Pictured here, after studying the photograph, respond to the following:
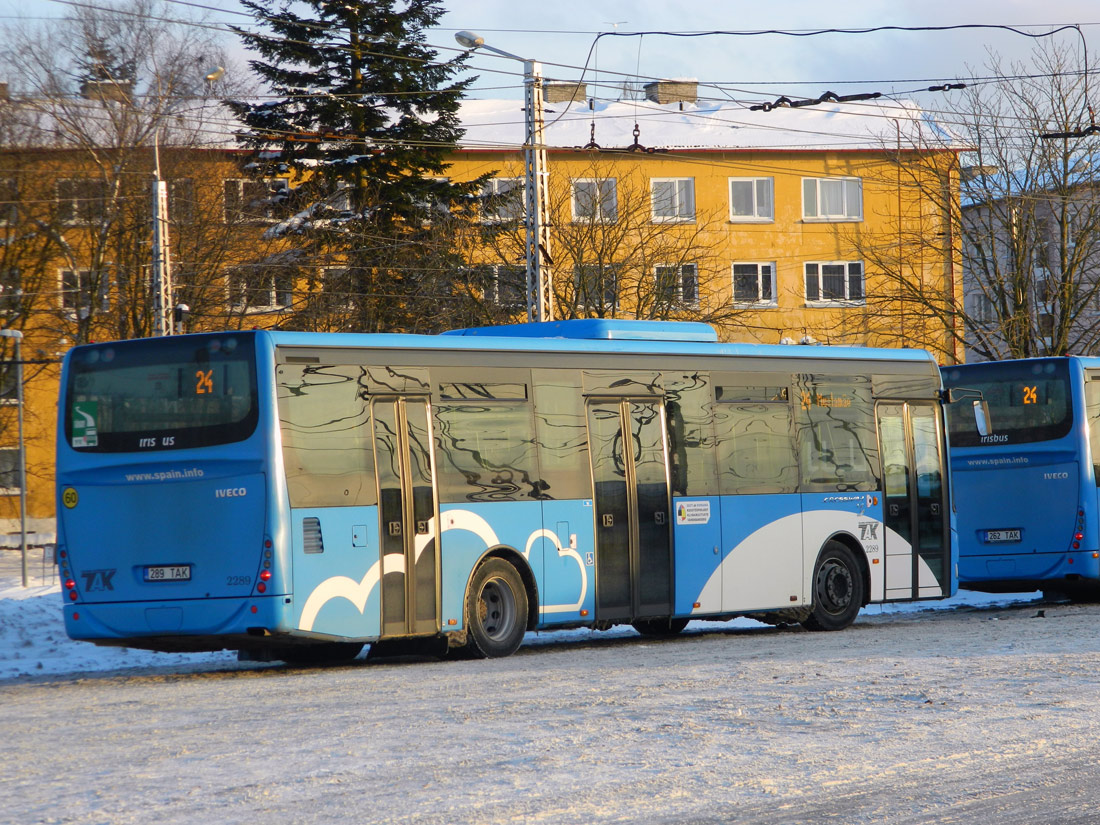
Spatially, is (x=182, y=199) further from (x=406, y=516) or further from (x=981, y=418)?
(x=406, y=516)

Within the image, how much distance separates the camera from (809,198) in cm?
5631

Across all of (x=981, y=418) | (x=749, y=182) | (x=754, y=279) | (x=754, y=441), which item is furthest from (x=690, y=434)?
(x=749, y=182)

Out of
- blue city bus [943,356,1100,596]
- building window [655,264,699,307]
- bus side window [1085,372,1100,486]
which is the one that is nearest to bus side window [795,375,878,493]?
blue city bus [943,356,1100,596]

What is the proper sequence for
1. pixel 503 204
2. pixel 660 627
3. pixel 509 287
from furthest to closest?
pixel 503 204, pixel 509 287, pixel 660 627

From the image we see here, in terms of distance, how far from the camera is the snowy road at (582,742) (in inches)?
281

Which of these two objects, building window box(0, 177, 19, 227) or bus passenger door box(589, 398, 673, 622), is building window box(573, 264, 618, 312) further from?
bus passenger door box(589, 398, 673, 622)

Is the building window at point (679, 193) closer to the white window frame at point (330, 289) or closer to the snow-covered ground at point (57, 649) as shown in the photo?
the white window frame at point (330, 289)

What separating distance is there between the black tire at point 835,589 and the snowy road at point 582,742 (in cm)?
384

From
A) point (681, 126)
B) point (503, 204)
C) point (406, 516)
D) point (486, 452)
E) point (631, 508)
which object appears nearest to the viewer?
point (406, 516)

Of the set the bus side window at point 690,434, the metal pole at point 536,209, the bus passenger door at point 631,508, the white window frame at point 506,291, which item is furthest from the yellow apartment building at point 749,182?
the bus passenger door at point 631,508

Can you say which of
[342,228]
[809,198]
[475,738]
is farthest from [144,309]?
[475,738]

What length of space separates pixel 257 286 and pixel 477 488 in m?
28.5

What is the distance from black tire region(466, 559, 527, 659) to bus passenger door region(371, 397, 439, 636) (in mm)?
454

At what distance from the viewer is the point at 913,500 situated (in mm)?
18578
